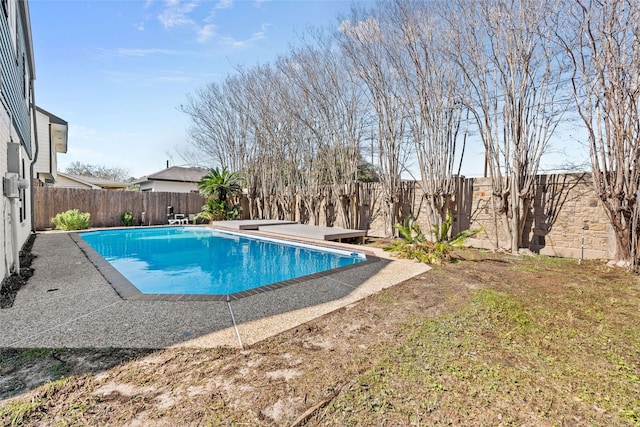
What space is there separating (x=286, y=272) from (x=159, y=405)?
4.85m

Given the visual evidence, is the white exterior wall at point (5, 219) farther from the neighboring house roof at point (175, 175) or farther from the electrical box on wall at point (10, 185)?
the neighboring house roof at point (175, 175)

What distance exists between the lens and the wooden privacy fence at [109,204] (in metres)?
12.6

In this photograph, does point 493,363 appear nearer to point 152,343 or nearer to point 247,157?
point 152,343

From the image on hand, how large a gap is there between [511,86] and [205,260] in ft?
28.4

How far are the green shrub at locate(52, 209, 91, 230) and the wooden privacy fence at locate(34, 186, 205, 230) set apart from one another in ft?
1.70

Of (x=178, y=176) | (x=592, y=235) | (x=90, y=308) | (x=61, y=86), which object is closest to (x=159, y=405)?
(x=90, y=308)

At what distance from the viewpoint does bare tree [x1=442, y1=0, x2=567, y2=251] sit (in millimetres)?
6879

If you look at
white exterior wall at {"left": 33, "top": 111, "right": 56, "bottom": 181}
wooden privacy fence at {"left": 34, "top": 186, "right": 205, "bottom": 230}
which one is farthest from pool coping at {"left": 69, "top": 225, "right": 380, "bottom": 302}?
white exterior wall at {"left": 33, "top": 111, "right": 56, "bottom": 181}

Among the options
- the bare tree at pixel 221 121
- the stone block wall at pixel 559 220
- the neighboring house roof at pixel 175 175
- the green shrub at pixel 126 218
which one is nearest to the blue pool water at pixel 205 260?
the green shrub at pixel 126 218

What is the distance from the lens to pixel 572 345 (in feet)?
9.10

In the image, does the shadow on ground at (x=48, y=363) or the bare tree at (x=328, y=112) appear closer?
the shadow on ground at (x=48, y=363)

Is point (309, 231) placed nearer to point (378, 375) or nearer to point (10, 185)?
point (10, 185)

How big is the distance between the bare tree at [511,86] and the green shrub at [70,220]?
48.2ft

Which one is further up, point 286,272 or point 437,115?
point 437,115
